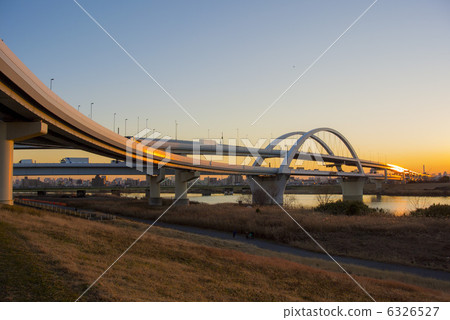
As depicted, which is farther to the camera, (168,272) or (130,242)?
(130,242)

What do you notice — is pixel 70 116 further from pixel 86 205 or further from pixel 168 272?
pixel 86 205

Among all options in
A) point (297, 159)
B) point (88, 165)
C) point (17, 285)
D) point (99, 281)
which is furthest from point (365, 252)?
point (88, 165)

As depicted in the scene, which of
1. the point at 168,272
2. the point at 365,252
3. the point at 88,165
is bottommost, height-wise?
the point at 365,252

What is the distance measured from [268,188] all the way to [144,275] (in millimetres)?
56767

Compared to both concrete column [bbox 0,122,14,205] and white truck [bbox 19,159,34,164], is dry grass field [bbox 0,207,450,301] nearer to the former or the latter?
concrete column [bbox 0,122,14,205]

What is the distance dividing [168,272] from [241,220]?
2622 centimetres

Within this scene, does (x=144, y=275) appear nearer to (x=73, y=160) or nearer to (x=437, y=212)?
(x=437, y=212)

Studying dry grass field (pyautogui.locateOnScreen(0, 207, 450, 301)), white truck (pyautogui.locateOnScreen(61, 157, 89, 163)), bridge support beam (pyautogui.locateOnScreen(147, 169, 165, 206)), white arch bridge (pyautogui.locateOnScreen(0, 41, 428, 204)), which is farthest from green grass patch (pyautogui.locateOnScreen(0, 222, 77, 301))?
white truck (pyautogui.locateOnScreen(61, 157, 89, 163))

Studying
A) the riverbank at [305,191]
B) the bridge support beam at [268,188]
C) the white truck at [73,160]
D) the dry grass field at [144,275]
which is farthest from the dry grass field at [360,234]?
the riverbank at [305,191]

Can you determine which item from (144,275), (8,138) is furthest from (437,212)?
(8,138)

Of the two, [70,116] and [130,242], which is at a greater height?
[70,116]

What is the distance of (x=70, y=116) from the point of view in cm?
2422

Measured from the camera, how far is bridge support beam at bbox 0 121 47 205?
76.1 feet

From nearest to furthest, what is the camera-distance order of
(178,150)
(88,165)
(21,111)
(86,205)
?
(21,111)
(86,205)
(178,150)
(88,165)
